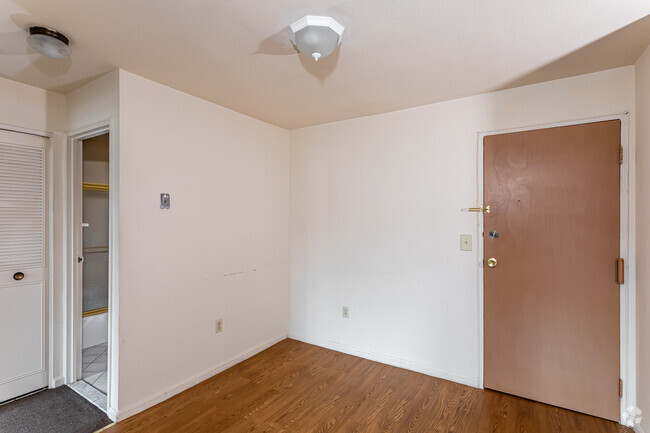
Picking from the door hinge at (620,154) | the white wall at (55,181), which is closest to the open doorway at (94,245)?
the white wall at (55,181)

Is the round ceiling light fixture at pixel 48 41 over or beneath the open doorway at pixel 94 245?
over

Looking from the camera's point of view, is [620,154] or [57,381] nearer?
[620,154]

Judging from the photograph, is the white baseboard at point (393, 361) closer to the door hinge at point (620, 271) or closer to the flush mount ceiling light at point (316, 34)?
the door hinge at point (620, 271)

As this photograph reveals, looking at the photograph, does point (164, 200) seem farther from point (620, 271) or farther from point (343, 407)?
point (620, 271)

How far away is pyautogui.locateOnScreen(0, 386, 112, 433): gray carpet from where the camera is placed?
203cm

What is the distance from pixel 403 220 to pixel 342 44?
5.24 feet

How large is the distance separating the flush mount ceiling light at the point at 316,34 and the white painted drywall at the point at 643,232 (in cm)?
180

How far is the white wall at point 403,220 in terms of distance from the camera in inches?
94.8

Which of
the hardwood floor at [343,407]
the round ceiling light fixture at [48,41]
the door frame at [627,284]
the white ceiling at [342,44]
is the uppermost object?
the white ceiling at [342,44]

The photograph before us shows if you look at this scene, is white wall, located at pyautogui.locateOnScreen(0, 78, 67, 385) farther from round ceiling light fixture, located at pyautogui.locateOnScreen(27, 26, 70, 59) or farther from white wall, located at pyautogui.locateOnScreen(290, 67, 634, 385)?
white wall, located at pyautogui.locateOnScreen(290, 67, 634, 385)

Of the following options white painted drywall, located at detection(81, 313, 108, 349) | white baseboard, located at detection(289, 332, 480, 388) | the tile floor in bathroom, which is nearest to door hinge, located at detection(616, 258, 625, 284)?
white baseboard, located at detection(289, 332, 480, 388)

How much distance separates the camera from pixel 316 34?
5.12 ft

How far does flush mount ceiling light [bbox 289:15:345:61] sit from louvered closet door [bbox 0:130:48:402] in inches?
89.7

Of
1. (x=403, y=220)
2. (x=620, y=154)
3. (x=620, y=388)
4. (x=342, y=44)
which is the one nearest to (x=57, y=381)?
(x=403, y=220)
